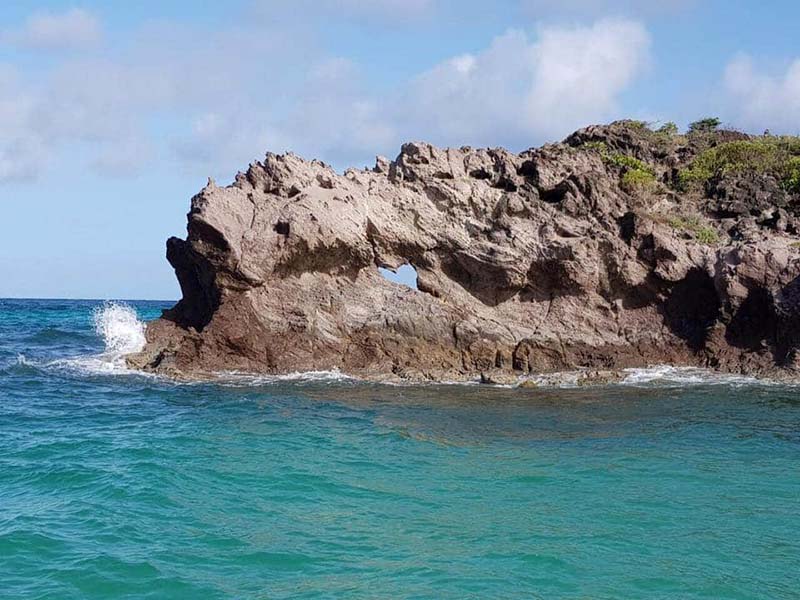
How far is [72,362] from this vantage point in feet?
89.1

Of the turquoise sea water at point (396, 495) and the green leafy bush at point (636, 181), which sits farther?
the green leafy bush at point (636, 181)

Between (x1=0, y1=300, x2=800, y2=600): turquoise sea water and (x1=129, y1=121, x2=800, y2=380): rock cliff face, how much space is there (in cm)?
390

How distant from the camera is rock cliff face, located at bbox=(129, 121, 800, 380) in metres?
24.2

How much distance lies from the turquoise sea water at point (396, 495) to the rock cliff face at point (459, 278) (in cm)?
390

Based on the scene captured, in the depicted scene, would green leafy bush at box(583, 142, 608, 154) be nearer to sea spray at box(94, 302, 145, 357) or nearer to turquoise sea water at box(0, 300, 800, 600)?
turquoise sea water at box(0, 300, 800, 600)

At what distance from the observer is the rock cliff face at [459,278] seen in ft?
79.3

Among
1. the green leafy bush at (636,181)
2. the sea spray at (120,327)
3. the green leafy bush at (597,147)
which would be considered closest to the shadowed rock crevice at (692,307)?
the green leafy bush at (636,181)

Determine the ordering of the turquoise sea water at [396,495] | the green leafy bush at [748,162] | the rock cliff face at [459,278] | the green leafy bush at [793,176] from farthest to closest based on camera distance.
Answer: the green leafy bush at [748,162] < the green leafy bush at [793,176] < the rock cliff face at [459,278] < the turquoise sea water at [396,495]

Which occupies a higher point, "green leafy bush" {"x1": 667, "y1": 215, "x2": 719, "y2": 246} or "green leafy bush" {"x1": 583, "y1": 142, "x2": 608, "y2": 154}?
"green leafy bush" {"x1": 583, "y1": 142, "x2": 608, "y2": 154}

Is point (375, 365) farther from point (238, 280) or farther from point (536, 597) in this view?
point (536, 597)

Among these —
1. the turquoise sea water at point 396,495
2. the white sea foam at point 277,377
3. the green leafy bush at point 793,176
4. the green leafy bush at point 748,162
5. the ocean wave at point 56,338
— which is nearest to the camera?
the turquoise sea water at point 396,495

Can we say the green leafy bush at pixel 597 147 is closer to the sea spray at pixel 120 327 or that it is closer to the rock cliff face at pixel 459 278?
the rock cliff face at pixel 459 278

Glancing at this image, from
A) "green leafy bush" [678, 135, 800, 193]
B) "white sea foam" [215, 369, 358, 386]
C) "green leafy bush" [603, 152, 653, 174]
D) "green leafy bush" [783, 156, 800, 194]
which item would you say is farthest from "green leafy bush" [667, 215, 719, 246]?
"white sea foam" [215, 369, 358, 386]

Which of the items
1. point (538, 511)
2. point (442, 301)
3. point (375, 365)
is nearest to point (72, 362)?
point (375, 365)
